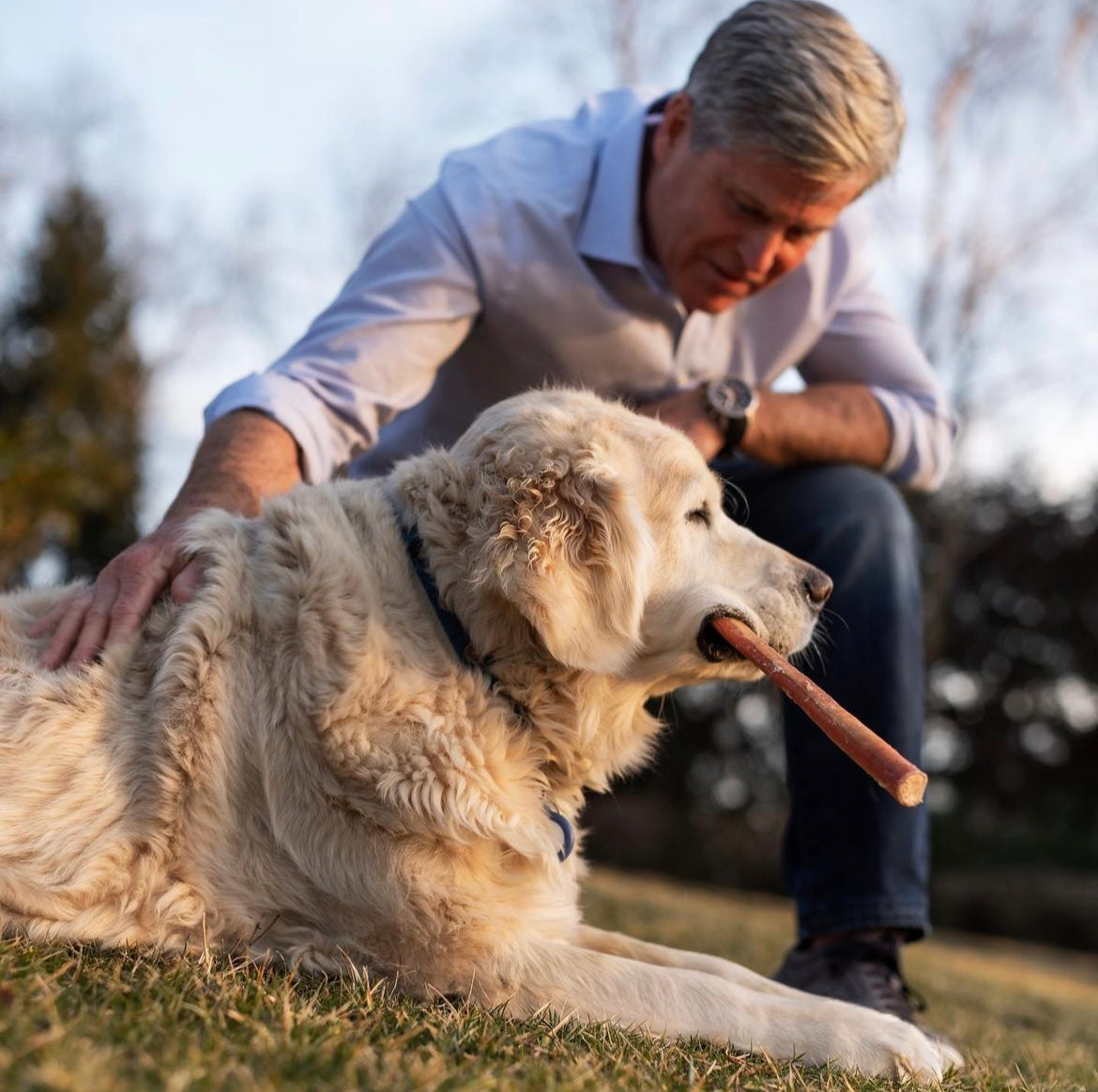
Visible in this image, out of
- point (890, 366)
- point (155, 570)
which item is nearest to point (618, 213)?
point (890, 366)

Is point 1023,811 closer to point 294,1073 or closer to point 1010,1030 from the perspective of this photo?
point 1010,1030

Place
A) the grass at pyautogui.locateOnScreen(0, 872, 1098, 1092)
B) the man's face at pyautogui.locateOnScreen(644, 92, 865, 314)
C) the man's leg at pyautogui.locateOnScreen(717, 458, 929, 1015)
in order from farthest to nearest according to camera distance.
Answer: the man's face at pyautogui.locateOnScreen(644, 92, 865, 314)
the man's leg at pyautogui.locateOnScreen(717, 458, 929, 1015)
the grass at pyautogui.locateOnScreen(0, 872, 1098, 1092)

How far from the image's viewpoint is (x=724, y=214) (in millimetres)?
3641

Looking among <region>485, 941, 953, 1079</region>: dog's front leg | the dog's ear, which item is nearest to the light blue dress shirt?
the dog's ear

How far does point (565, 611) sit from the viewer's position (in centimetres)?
251

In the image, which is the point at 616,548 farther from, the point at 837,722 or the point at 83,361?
the point at 83,361

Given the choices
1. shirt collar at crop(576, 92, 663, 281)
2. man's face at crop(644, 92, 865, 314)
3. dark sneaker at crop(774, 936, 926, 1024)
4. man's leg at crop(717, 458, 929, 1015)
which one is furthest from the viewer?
shirt collar at crop(576, 92, 663, 281)

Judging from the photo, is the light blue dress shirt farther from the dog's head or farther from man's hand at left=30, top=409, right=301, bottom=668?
the dog's head

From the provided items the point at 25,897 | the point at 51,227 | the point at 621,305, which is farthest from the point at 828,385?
the point at 51,227

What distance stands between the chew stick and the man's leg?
0.62m

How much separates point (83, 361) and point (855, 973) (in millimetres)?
22864

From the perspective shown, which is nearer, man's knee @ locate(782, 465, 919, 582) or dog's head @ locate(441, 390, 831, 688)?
dog's head @ locate(441, 390, 831, 688)

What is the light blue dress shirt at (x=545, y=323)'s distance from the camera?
351 cm

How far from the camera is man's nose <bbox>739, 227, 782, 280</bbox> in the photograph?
363 cm
